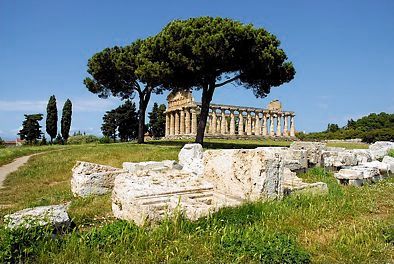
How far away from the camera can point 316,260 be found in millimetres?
4402

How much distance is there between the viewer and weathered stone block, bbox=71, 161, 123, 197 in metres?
9.45

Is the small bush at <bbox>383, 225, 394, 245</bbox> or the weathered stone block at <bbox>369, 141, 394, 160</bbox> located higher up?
the weathered stone block at <bbox>369, 141, 394, 160</bbox>

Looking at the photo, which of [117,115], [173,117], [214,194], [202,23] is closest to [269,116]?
[173,117]

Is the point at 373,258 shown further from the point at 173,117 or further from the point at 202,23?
the point at 173,117

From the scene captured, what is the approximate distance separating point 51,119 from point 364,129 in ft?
195

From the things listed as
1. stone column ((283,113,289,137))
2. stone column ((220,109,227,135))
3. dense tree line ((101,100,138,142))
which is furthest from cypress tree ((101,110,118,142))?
stone column ((283,113,289,137))

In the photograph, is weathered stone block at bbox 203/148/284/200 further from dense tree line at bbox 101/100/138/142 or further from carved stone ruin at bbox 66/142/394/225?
dense tree line at bbox 101/100/138/142

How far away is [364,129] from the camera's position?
71.3 meters

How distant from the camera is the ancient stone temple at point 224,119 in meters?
57.5

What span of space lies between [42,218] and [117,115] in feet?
189

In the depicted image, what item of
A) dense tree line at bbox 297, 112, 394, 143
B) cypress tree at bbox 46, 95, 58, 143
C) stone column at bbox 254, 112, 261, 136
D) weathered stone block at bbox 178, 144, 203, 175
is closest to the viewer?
weathered stone block at bbox 178, 144, 203, 175

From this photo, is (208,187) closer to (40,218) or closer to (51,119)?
(40,218)

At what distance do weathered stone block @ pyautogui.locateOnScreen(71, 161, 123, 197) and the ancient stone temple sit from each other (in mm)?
42498

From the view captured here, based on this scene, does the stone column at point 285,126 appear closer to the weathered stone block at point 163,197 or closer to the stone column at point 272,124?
the stone column at point 272,124
